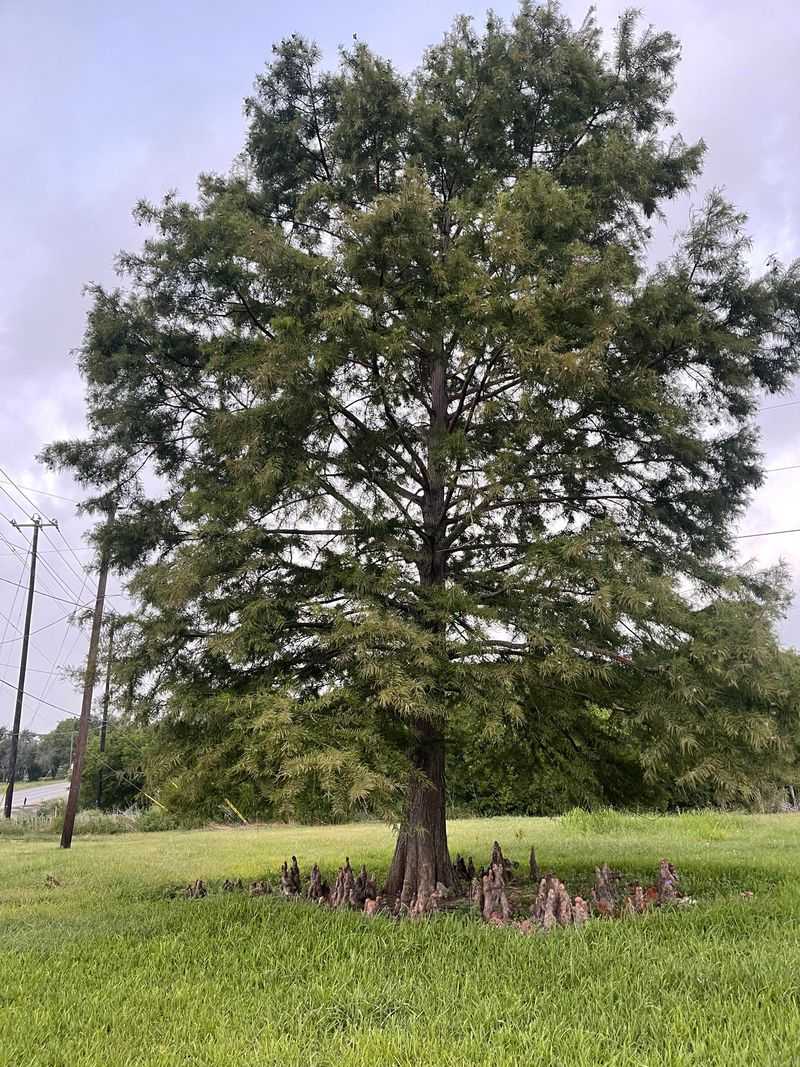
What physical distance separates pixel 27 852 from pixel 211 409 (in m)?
13.5

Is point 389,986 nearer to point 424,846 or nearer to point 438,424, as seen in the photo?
point 424,846

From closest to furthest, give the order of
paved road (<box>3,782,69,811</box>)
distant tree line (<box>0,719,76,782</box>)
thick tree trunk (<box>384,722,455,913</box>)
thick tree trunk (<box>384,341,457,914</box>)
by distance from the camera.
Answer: thick tree trunk (<box>384,341,457,914</box>), thick tree trunk (<box>384,722,455,913</box>), paved road (<box>3,782,69,811</box>), distant tree line (<box>0,719,76,782</box>)

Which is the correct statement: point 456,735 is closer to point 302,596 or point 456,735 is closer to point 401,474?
point 302,596

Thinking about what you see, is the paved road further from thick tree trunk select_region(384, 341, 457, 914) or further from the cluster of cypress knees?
thick tree trunk select_region(384, 341, 457, 914)

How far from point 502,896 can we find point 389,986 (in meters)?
2.28

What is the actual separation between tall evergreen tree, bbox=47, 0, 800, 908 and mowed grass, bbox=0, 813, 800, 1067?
119 cm

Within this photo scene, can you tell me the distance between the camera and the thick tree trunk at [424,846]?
774cm

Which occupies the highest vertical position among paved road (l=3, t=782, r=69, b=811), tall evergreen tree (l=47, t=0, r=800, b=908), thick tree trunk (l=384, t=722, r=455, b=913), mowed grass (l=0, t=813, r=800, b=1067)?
tall evergreen tree (l=47, t=0, r=800, b=908)

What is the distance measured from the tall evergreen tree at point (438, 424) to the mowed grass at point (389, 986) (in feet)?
3.89

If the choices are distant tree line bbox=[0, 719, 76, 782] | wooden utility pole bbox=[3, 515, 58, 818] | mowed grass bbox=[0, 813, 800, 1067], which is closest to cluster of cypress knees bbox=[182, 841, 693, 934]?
mowed grass bbox=[0, 813, 800, 1067]

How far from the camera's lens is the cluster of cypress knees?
6.36 metres

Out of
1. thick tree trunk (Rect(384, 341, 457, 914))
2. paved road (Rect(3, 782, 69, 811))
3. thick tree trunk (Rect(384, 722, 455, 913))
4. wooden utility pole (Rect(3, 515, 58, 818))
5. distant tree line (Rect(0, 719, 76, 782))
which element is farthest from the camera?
distant tree line (Rect(0, 719, 76, 782))

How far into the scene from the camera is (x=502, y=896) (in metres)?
6.70

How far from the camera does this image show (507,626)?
7.02 meters
